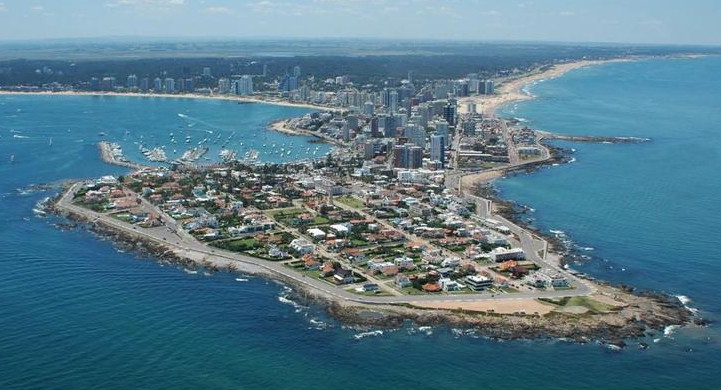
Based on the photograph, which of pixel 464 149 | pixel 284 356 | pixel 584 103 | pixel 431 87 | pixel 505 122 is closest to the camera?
pixel 284 356

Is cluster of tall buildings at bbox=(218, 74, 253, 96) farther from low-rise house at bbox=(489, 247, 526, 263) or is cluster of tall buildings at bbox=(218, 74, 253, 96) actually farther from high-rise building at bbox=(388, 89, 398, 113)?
low-rise house at bbox=(489, 247, 526, 263)

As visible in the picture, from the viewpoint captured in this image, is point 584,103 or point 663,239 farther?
point 584,103

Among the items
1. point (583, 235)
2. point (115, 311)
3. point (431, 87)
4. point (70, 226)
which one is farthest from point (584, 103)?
point (115, 311)

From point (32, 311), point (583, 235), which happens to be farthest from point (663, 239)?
point (32, 311)

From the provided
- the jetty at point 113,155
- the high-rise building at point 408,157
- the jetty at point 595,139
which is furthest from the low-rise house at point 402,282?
the jetty at point 595,139

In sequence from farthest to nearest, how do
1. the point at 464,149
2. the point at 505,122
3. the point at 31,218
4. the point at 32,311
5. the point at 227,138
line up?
the point at 505,122 → the point at 227,138 → the point at 464,149 → the point at 31,218 → the point at 32,311

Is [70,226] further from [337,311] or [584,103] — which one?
[584,103]

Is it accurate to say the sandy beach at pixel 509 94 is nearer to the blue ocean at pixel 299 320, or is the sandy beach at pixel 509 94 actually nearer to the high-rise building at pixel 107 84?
the blue ocean at pixel 299 320

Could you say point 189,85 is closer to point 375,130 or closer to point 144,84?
point 144,84
